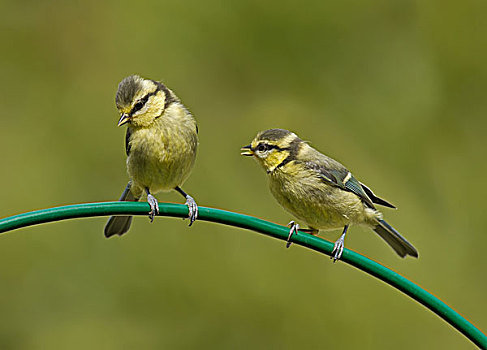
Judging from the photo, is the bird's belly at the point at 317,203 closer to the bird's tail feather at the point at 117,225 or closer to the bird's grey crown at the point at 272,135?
the bird's grey crown at the point at 272,135

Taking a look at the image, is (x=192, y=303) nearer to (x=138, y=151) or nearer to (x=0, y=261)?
(x=0, y=261)

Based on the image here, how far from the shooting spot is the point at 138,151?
3.21 m

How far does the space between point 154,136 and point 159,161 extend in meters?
0.13

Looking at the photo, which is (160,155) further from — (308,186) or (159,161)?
(308,186)

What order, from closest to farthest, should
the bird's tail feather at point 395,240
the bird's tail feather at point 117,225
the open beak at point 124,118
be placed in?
the open beak at point 124,118
the bird's tail feather at point 395,240
the bird's tail feather at point 117,225

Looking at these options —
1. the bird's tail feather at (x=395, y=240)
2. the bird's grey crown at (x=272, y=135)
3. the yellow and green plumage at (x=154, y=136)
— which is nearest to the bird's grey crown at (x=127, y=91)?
the yellow and green plumage at (x=154, y=136)

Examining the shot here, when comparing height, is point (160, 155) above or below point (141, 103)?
below

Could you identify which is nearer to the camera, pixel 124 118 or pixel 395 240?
pixel 124 118

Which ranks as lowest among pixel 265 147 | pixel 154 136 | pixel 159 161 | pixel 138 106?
pixel 159 161

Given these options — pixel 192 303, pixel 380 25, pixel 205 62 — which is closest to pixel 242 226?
pixel 192 303

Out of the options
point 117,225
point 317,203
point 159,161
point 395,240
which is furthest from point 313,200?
point 117,225

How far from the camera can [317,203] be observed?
10.3 feet

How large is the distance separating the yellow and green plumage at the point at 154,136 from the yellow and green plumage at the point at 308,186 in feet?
1.09

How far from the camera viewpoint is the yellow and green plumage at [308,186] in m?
3.15
